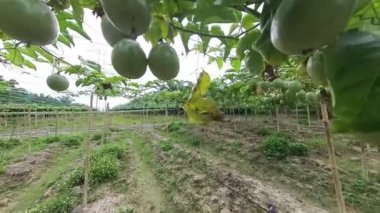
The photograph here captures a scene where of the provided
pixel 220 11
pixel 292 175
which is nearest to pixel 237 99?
pixel 292 175

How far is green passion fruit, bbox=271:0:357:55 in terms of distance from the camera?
1.18 feet

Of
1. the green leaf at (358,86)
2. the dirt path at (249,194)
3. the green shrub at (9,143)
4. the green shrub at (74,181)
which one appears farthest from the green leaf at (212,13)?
the green shrub at (9,143)

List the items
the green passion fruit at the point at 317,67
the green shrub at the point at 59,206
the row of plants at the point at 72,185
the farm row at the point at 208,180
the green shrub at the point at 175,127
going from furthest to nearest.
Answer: the green shrub at the point at 175,127 → the row of plants at the point at 72,185 → the green shrub at the point at 59,206 → the farm row at the point at 208,180 → the green passion fruit at the point at 317,67

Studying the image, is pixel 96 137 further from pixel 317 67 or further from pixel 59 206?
pixel 317 67

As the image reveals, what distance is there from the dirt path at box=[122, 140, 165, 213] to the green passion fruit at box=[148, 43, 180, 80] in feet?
13.7

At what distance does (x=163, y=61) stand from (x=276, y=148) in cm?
637

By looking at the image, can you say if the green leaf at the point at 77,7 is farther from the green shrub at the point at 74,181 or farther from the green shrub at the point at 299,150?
the green shrub at the point at 299,150

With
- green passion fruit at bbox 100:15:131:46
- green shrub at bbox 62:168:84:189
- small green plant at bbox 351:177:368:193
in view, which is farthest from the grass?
green passion fruit at bbox 100:15:131:46

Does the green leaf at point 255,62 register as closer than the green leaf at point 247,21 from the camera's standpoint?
Yes

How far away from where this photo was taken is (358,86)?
354mm

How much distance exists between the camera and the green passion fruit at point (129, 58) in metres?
0.65

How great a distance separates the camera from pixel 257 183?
4.86m

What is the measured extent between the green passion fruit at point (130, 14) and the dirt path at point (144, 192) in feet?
14.2

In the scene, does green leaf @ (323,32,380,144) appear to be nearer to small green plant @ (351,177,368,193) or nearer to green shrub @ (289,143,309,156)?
small green plant @ (351,177,368,193)
